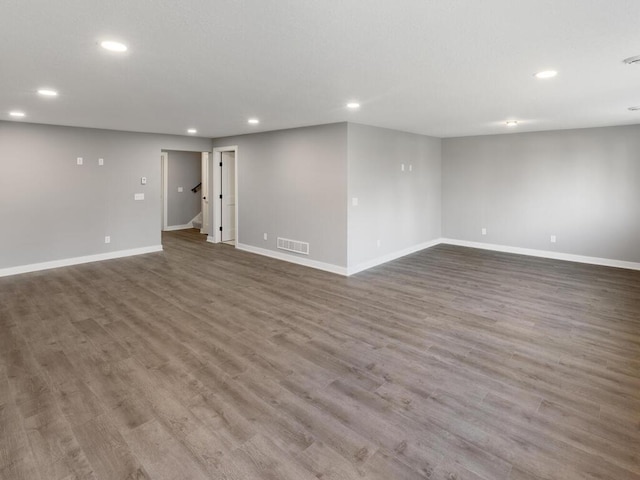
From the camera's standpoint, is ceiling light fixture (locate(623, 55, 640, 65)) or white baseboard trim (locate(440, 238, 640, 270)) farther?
white baseboard trim (locate(440, 238, 640, 270))

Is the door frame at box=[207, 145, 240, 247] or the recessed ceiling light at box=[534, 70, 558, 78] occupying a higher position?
the recessed ceiling light at box=[534, 70, 558, 78]

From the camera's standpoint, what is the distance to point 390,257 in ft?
22.9

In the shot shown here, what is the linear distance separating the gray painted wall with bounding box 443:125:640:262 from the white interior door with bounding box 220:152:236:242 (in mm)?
5085

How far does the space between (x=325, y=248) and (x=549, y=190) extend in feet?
15.0

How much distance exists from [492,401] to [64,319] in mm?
4378

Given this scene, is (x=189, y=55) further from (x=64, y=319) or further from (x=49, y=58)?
(x=64, y=319)

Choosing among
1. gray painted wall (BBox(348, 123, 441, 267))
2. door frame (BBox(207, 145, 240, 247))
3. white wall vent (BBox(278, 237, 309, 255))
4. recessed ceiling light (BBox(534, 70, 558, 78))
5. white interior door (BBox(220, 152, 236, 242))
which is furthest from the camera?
white interior door (BBox(220, 152, 236, 242))

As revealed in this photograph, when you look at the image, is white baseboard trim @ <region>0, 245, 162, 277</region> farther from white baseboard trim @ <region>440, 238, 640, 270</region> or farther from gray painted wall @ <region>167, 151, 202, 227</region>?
white baseboard trim @ <region>440, 238, 640, 270</region>

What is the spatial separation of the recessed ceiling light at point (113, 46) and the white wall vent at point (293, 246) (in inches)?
172

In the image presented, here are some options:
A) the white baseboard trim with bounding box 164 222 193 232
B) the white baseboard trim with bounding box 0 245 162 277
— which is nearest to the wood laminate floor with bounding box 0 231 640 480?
the white baseboard trim with bounding box 0 245 162 277

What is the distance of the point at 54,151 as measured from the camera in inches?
245

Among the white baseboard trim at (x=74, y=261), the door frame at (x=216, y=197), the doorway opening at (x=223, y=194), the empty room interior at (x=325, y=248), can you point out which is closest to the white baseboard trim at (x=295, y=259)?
the empty room interior at (x=325, y=248)

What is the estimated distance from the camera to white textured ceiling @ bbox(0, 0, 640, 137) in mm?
2006

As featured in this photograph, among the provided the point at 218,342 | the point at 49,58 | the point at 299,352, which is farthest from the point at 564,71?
the point at 49,58
